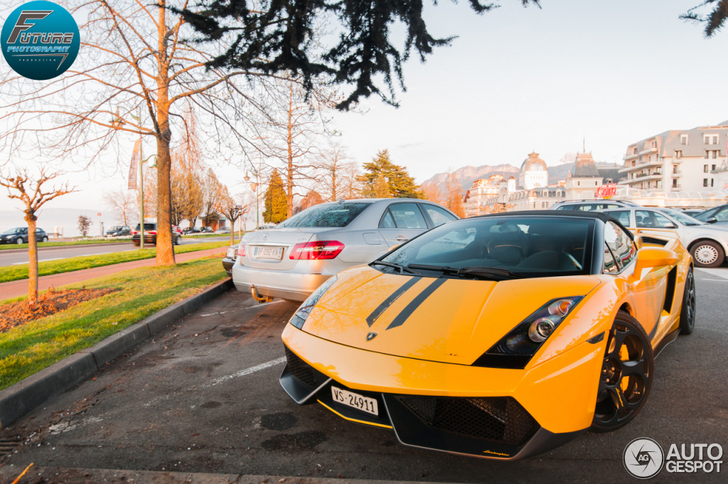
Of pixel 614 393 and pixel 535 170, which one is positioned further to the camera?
pixel 535 170

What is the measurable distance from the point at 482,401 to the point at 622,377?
106 centimetres

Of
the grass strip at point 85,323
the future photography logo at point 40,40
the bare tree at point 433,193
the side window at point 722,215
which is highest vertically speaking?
the bare tree at point 433,193

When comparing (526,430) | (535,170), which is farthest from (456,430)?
(535,170)

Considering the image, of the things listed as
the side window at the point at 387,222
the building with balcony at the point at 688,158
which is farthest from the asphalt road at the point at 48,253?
the building with balcony at the point at 688,158

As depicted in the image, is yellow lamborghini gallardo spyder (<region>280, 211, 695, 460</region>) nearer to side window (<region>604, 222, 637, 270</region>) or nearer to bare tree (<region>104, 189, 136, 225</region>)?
side window (<region>604, 222, 637, 270</region>)

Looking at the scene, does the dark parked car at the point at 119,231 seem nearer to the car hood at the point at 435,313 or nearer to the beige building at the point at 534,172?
the car hood at the point at 435,313

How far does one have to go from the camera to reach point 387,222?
547 centimetres

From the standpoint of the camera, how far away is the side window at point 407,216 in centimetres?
567

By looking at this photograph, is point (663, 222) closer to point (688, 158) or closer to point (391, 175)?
point (391, 175)

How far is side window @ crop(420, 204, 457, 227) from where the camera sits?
6275 mm

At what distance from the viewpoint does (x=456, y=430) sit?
5.89ft

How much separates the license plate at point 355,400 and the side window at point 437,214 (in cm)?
437

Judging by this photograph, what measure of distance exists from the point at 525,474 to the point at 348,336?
107 cm

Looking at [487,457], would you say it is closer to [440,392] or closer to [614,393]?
[440,392]
